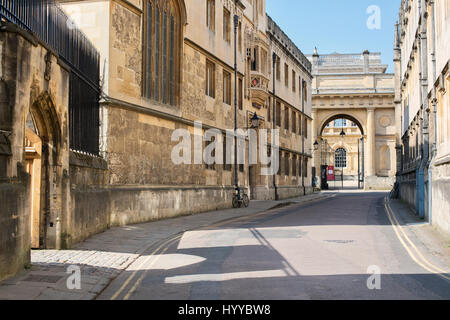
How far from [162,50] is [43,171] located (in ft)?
32.8

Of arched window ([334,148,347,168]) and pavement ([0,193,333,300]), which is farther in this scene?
arched window ([334,148,347,168])

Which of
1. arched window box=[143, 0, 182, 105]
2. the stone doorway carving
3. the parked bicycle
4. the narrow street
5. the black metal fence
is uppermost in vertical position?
arched window box=[143, 0, 182, 105]

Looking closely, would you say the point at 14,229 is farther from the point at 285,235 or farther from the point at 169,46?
the point at 169,46

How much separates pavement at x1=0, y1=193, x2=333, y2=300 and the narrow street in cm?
26

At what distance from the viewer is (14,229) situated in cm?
769

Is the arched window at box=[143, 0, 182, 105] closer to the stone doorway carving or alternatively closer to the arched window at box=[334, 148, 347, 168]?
the stone doorway carving

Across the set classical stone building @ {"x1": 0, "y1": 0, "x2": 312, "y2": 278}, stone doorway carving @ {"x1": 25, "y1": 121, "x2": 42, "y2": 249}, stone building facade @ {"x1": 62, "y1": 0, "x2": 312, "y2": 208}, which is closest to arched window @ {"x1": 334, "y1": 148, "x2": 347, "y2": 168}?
classical stone building @ {"x1": 0, "y1": 0, "x2": 312, "y2": 278}

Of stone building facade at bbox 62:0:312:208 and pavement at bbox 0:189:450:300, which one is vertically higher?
stone building facade at bbox 62:0:312:208

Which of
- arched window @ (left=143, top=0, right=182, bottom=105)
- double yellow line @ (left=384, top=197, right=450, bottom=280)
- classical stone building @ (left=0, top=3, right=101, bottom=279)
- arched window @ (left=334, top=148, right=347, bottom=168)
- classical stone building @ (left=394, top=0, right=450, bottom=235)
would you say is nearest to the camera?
classical stone building @ (left=0, top=3, right=101, bottom=279)

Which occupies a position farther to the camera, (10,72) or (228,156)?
(228,156)

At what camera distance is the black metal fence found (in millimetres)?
8917

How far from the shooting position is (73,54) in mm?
12219

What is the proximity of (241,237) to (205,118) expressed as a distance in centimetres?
1077
